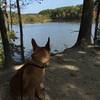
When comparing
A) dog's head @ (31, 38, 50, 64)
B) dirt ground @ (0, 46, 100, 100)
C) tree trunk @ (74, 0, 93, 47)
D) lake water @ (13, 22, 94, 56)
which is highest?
dog's head @ (31, 38, 50, 64)

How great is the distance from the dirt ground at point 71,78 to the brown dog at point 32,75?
712 millimetres

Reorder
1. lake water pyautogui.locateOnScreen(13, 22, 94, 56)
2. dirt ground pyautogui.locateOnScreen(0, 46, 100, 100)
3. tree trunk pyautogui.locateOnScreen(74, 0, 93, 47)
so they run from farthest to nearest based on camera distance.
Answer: lake water pyautogui.locateOnScreen(13, 22, 94, 56)
tree trunk pyautogui.locateOnScreen(74, 0, 93, 47)
dirt ground pyautogui.locateOnScreen(0, 46, 100, 100)

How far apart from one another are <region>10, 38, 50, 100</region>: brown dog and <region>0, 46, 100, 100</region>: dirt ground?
28.0 inches

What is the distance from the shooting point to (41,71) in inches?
183

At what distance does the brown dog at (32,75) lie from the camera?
459cm

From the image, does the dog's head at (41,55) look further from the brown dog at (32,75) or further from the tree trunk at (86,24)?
the tree trunk at (86,24)

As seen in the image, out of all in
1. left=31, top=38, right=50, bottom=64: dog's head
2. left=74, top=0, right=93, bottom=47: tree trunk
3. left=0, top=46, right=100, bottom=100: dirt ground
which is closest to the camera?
left=31, top=38, right=50, bottom=64: dog's head

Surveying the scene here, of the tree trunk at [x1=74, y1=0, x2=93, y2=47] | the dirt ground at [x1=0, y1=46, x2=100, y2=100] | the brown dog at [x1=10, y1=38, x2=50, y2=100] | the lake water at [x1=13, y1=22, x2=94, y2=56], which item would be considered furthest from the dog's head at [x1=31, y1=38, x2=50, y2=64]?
Result: the lake water at [x1=13, y1=22, x2=94, y2=56]

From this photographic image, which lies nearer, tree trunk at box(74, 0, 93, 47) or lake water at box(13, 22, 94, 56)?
tree trunk at box(74, 0, 93, 47)

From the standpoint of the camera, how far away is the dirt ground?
655cm

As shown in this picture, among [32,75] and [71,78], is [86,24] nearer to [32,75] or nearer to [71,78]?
[71,78]

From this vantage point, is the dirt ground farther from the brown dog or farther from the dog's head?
the dog's head

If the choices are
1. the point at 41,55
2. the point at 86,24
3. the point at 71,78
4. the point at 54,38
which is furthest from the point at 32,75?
the point at 54,38

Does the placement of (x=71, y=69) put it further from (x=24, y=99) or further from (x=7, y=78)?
(x=24, y=99)
